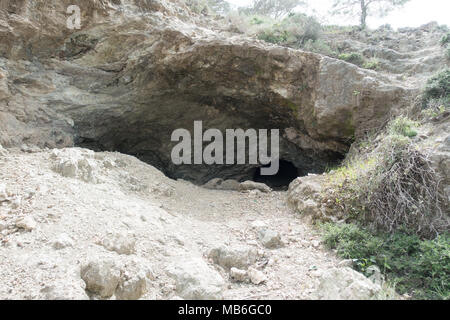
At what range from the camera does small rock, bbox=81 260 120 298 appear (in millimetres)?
2135

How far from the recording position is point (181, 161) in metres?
8.13

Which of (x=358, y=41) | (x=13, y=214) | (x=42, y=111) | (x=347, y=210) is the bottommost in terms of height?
(x=347, y=210)

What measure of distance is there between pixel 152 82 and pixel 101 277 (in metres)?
5.02

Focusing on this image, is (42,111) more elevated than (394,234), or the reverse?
(42,111)

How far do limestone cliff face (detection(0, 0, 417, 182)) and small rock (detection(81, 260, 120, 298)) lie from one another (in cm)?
366

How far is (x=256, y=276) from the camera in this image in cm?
271

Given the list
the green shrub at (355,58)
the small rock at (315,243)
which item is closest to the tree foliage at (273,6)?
the green shrub at (355,58)

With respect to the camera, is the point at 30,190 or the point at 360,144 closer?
the point at 30,190

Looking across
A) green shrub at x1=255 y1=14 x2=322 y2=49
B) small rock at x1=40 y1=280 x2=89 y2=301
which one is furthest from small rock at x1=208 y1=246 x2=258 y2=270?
green shrub at x1=255 y1=14 x2=322 y2=49

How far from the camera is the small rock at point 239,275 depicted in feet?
8.91

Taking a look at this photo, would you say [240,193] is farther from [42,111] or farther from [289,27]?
[289,27]

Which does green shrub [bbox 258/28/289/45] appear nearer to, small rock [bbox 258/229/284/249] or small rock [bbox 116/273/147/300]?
small rock [bbox 258/229/284/249]
